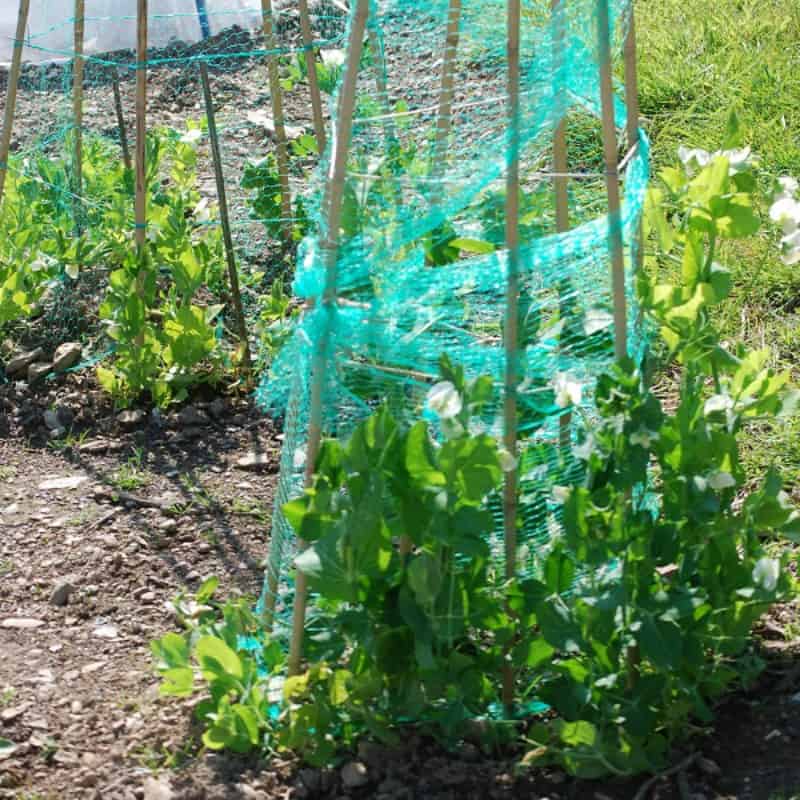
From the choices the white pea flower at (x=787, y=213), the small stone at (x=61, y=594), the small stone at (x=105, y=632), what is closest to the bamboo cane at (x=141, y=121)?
the small stone at (x=61, y=594)

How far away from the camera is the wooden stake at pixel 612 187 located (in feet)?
7.29

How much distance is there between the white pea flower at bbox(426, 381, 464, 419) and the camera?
2078 mm

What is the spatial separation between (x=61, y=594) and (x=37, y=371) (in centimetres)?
112

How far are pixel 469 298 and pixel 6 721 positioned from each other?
4.00 feet

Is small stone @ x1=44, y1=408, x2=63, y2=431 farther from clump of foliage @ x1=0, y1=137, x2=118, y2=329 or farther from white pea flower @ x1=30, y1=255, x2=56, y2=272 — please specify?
white pea flower @ x1=30, y1=255, x2=56, y2=272

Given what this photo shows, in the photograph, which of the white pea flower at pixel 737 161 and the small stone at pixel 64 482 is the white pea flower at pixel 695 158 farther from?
the small stone at pixel 64 482

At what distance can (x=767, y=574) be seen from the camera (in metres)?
2.23

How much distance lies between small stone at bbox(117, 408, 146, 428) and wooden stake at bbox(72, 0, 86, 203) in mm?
1031

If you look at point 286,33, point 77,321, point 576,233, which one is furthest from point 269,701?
point 286,33

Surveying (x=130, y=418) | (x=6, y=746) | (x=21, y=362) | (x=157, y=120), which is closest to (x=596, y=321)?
(x=6, y=746)

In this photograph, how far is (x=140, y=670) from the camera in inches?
108

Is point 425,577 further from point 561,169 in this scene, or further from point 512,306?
point 561,169

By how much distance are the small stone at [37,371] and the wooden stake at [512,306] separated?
80.2 inches

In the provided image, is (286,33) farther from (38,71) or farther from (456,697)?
(456,697)
